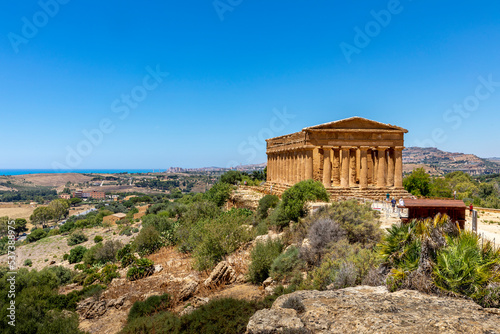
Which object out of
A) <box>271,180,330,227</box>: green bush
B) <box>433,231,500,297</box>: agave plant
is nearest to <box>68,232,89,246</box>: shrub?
<box>271,180,330,227</box>: green bush

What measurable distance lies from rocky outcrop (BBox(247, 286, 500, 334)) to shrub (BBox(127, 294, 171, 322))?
7461 mm

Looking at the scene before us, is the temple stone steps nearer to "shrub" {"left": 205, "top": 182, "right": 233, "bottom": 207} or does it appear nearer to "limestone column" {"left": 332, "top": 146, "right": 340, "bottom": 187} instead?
"limestone column" {"left": 332, "top": 146, "right": 340, "bottom": 187}

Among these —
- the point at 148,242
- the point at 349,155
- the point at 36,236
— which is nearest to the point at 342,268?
the point at 349,155

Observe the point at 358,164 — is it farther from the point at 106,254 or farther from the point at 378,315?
the point at 106,254

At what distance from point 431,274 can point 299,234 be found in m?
9.07

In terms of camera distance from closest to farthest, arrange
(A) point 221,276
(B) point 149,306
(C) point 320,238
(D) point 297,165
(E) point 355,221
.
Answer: (B) point 149,306, (C) point 320,238, (E) point 355,221, (A) point 221,276, (D) point 297,165

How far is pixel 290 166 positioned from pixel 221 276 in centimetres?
1907

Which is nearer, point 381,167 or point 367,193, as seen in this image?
point 367,193

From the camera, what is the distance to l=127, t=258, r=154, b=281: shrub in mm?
17422

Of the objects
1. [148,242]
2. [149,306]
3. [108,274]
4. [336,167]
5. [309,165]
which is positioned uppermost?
[309,165]

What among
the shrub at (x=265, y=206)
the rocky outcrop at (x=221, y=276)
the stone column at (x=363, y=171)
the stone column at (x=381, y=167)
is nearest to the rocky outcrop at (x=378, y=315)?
the rocky outcrop at (x=221, y=276)

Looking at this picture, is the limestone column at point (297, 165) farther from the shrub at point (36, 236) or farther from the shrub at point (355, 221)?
the shrub at point (36, 236)

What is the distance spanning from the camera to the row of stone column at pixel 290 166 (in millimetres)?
26825

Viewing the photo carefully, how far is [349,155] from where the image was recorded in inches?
1049
